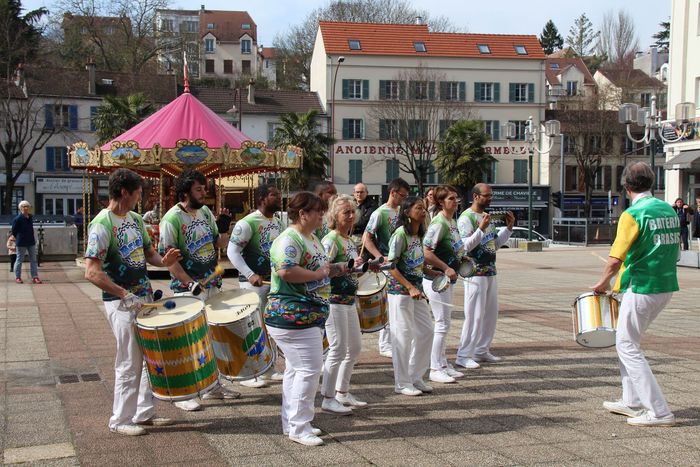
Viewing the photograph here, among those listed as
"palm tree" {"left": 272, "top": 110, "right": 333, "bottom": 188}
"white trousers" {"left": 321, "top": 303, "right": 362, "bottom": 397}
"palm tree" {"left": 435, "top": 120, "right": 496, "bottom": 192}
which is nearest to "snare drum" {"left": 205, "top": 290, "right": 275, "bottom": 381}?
"white trousers" {"left": 321, "top": 303, "right": 362, "bottom": 397}

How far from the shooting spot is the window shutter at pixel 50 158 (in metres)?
50.2

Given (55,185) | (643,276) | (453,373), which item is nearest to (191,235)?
(453,373)

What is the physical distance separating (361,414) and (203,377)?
4.60 feet

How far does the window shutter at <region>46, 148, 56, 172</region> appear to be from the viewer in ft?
165

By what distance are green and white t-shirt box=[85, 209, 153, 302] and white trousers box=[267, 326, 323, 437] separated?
1.13m

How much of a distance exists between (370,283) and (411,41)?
49310 millimetres

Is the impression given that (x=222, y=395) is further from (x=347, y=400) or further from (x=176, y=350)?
(x=176, y=350)

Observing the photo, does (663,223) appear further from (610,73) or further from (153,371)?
(610,73)

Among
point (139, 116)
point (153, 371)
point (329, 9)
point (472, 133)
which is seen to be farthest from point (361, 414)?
point (329, 9)

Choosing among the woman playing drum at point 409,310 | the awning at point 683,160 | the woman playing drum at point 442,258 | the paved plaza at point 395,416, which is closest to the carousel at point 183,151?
the paved plaza at point 395,416

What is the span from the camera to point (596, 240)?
35.2 metres

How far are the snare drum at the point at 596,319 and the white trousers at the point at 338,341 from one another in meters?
1.77

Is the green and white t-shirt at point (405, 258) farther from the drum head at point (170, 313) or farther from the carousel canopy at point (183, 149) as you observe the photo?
the carousel canopy at point (183, 149)

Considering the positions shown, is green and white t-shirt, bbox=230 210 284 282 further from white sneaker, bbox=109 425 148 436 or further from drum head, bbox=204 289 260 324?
white sneaker, bbox=109 425 148 436
